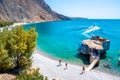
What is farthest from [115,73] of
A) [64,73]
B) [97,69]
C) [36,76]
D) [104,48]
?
[36,76]

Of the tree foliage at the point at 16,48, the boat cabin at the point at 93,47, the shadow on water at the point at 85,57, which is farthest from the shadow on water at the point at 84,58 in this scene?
the tree foliage at the point at 16,48

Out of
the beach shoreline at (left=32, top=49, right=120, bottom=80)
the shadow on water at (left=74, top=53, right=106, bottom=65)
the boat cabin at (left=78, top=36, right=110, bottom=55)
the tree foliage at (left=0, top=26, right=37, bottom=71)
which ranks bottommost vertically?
the shadow on water at (left=74, top=53, right=106, bottom=65)

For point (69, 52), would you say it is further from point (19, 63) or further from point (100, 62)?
point (19, 63)

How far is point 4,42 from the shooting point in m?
43.2

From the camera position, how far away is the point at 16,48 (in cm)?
4288

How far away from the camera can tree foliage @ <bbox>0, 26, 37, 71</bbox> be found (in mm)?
42091

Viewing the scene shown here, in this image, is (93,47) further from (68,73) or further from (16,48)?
(16,48)

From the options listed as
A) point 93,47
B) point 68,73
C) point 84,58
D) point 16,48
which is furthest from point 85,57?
point 16,48

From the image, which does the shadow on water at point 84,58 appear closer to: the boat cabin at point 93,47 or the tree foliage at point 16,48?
the boat cabin at point 93,47

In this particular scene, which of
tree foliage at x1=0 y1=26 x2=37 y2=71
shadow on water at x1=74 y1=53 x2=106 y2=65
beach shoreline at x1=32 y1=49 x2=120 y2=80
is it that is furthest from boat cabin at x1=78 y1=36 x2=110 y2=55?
tree foliage at x1=0 y1=26 x2=37 y2=71

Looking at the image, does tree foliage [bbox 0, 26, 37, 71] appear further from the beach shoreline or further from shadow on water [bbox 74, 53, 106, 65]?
shadow on water [bbox 74, 53, 106, 65]

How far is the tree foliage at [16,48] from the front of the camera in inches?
1657

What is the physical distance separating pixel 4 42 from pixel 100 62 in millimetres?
33703

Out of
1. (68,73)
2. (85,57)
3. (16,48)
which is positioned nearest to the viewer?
(16,48)
